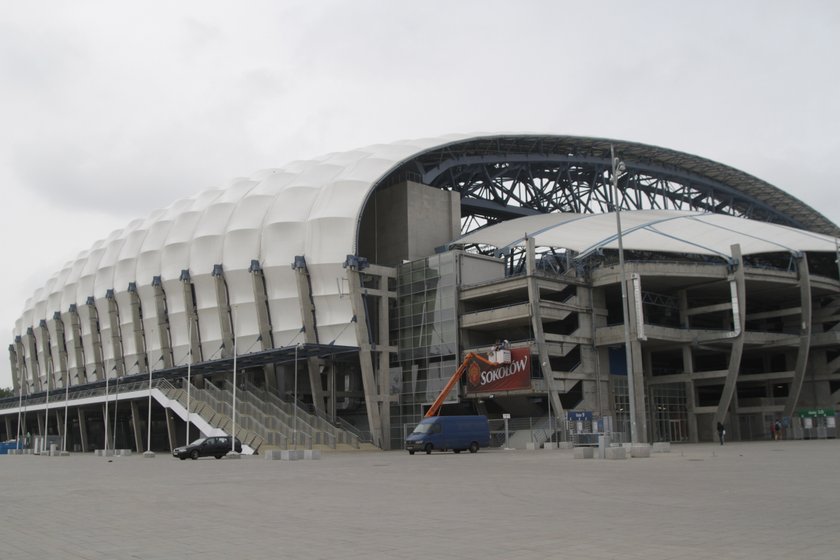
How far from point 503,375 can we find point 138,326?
4065 centimetres

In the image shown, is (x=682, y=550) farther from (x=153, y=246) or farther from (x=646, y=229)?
(x=153, y=246)

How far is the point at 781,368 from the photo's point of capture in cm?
7419

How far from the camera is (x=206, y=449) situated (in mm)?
47594

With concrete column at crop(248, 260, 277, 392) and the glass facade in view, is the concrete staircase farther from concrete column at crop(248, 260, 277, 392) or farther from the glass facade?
the glass facade

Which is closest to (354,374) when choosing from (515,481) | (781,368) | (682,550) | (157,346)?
(157,346)

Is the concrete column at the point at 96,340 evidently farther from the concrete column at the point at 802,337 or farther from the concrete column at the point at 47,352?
the concrete column at the point at 802,337

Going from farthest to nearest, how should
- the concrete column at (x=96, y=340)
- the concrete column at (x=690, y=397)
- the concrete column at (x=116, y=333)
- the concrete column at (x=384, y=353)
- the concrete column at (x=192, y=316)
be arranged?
1. the concrete column at (x=96, y=340)
2. the concrete column at (x=116, y=333)
3. the concrete column at (x=192, y=316)
4. the concrete column at (x=384, y=353)
5. the concrete column at (x=690, y=397)

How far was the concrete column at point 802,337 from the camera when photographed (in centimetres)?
6256

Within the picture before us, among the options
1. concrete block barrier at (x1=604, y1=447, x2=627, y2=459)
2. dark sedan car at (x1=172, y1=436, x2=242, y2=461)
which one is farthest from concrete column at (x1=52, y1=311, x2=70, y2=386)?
concrete block barrier at (x1=604, y1=447, x2=627, y2=459)

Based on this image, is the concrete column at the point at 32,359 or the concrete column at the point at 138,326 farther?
the concrete column at the point at 32,359

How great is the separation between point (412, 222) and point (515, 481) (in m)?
50.4

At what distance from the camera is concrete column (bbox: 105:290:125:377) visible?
271ft

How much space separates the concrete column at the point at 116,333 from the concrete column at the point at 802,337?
6221 cm

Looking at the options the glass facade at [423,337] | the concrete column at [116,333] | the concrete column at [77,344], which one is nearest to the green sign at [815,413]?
the glass facade at [423,337]
